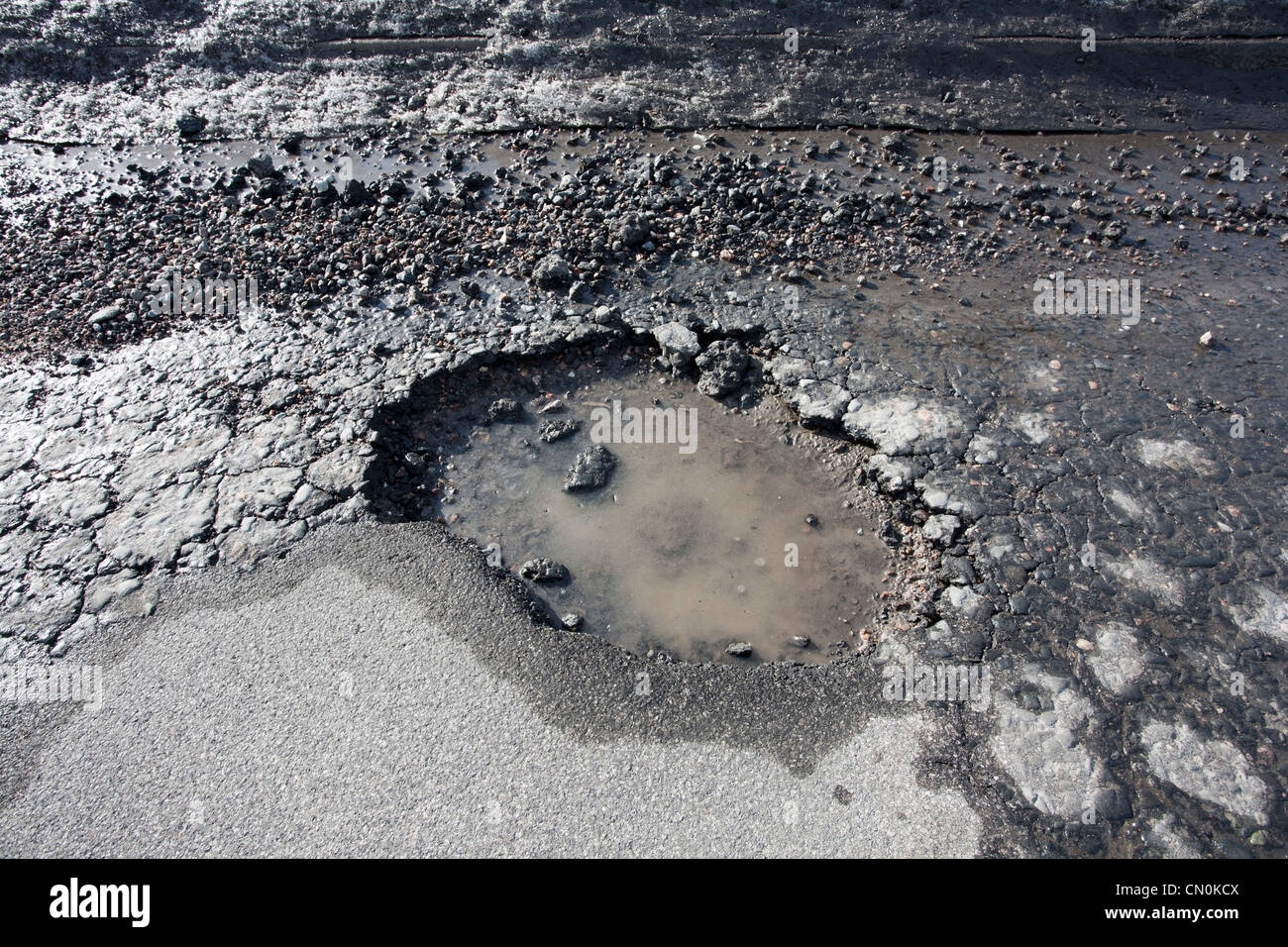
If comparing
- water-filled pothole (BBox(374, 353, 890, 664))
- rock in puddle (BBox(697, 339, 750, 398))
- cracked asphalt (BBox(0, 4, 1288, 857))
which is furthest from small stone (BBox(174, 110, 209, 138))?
rock in puddle (BBox(697, 339, 750, 398))

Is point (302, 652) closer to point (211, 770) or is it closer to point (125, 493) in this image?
point (211, 770)

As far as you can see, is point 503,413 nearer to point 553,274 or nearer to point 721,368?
point 553,274

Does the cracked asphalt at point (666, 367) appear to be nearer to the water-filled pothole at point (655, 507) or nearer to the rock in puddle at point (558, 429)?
the water-filled pothole at point (655, 507)

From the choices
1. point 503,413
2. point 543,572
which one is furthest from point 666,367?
point 543,572

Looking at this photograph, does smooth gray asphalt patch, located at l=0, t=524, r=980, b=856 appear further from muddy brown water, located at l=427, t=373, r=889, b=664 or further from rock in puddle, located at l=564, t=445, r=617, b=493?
rock in puddle, located at l=564, t=445, r=617, b=493

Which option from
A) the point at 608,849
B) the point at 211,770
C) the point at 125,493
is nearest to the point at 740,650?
the point at 608,849

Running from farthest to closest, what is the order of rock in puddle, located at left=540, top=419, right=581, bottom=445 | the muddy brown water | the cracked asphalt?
rock in puddle, located at left=540, top=419, right=581, bottom=445
the muddy brown water
the cracked asphalt
